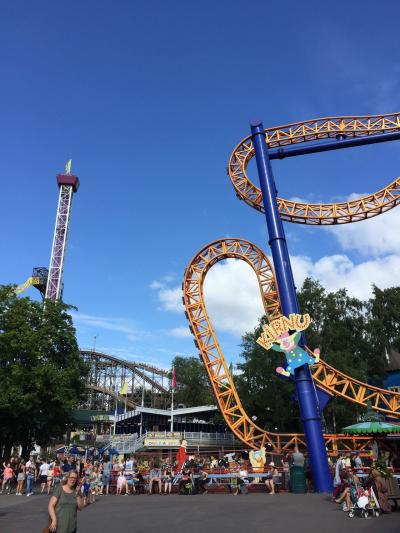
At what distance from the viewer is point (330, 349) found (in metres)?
36.4

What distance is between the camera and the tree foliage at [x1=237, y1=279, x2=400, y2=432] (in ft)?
116

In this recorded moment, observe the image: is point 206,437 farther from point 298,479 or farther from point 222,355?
point 298,479

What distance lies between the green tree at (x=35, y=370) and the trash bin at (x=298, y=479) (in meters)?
14.7

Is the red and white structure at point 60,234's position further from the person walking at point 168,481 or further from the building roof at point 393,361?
the person walking at point 168,481

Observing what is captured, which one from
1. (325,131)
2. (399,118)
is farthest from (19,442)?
(399,118)

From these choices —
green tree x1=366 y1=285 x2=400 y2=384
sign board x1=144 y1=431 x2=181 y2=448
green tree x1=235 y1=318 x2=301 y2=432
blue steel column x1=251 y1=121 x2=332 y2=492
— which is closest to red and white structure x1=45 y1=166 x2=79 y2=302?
sign board x1=144 y1=431 x2=181 y2=448

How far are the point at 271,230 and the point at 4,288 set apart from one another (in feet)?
59.4

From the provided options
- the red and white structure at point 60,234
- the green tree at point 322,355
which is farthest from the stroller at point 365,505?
the red and white structure at point 60,234

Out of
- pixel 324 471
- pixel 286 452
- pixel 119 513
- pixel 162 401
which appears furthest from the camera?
pixel 162 401

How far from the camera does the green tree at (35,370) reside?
2478cm

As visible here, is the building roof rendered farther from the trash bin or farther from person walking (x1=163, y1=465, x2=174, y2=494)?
person walking (x1=163, y1=465, x2=174, y2=494)

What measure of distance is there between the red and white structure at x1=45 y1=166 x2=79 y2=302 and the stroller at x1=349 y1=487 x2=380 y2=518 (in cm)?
5340

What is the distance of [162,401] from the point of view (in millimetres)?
67812

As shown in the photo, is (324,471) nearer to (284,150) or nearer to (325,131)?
(284,150)
